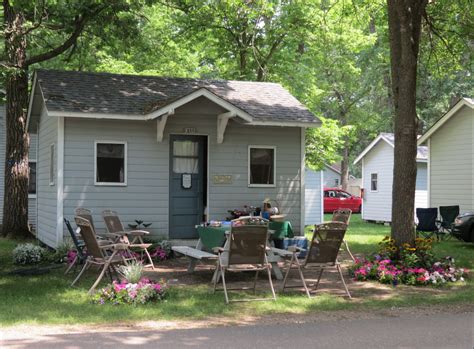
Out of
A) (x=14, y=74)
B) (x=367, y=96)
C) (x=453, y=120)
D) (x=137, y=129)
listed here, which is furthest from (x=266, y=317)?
(x=367, y=96)

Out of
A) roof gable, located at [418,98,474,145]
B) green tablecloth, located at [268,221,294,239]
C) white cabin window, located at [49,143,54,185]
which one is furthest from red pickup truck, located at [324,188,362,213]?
green tablecloth, located at [268,221,294,239]

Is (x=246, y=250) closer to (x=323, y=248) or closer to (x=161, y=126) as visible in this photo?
(x=323, y=248)

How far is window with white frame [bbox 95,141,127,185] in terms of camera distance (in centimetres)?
1322

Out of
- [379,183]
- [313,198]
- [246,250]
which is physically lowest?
[246,250]

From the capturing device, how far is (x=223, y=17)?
21.6m

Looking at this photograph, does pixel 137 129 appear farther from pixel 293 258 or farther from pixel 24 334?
pixel 24 334

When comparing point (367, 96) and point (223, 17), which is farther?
point (367, 96)

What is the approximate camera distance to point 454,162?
64.2ft

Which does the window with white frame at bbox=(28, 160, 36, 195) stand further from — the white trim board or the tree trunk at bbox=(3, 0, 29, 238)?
the white trim board

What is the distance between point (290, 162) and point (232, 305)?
7.09 meters

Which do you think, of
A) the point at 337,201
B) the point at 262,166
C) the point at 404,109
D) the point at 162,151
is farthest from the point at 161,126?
the point at 337,201

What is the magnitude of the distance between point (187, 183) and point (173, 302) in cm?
607

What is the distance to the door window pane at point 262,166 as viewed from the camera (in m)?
14.4

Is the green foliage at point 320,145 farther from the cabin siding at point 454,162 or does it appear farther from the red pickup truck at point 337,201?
the red pickup truck at point 337,201
